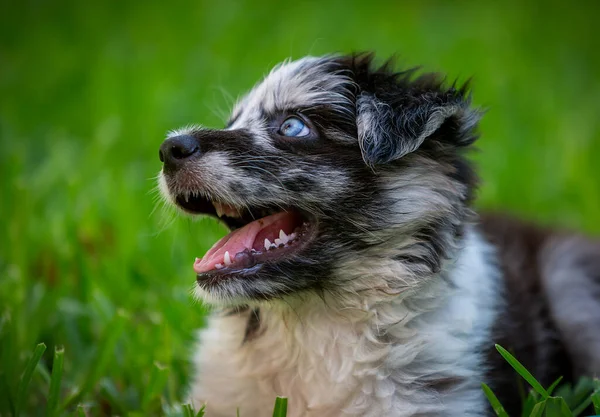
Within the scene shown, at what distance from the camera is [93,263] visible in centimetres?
488

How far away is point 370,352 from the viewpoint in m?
2.97

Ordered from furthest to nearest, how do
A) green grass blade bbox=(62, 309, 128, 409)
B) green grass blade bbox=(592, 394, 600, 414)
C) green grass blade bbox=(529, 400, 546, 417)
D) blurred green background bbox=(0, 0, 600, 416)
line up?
1. blurred green background bbox=(0, 0, 600, 416)
2. green grass blade bbox=(62, 309, 128, 409)
3. green grass blade bbox=(592, 394, 600, 414)
4. green grass blade bbox=(529, 400, 546, 417)

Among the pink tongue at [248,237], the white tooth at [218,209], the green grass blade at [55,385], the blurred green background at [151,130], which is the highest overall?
the white tooth at [218,209]

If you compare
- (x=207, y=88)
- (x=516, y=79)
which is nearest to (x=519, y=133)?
(x=516, y=79)

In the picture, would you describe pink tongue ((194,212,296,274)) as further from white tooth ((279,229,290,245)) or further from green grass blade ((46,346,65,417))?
green grass blade ((46,346,65,417))

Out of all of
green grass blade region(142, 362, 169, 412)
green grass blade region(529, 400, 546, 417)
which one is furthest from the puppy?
green grass blade region(529, 400, 546, 417)

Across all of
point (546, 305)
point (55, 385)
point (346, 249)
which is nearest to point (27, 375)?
point (55, 385)

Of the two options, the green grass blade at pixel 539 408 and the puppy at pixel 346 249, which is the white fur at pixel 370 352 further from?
the green grass blade at pixel 539 408

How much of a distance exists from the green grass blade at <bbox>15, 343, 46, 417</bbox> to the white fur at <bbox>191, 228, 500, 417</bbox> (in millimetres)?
722

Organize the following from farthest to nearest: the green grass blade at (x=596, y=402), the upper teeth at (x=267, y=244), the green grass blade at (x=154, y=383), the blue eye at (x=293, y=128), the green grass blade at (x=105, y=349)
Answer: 1. the green grass blade at (x=105, y=349)
2. the green grass blade at (x=154, y=383)
3. the blue eye at (x=293, y=128)
4. the upper teeth at (x=267, y=244)
5. the green grass blade at (x=596, y=402)

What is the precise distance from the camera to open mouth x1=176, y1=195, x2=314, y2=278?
297cm

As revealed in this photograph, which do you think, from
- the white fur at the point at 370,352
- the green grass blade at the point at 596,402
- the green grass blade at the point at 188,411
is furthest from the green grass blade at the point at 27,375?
the green grass blade at the point at 596,402

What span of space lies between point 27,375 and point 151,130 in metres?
4.19

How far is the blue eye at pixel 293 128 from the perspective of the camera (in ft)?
10.3
